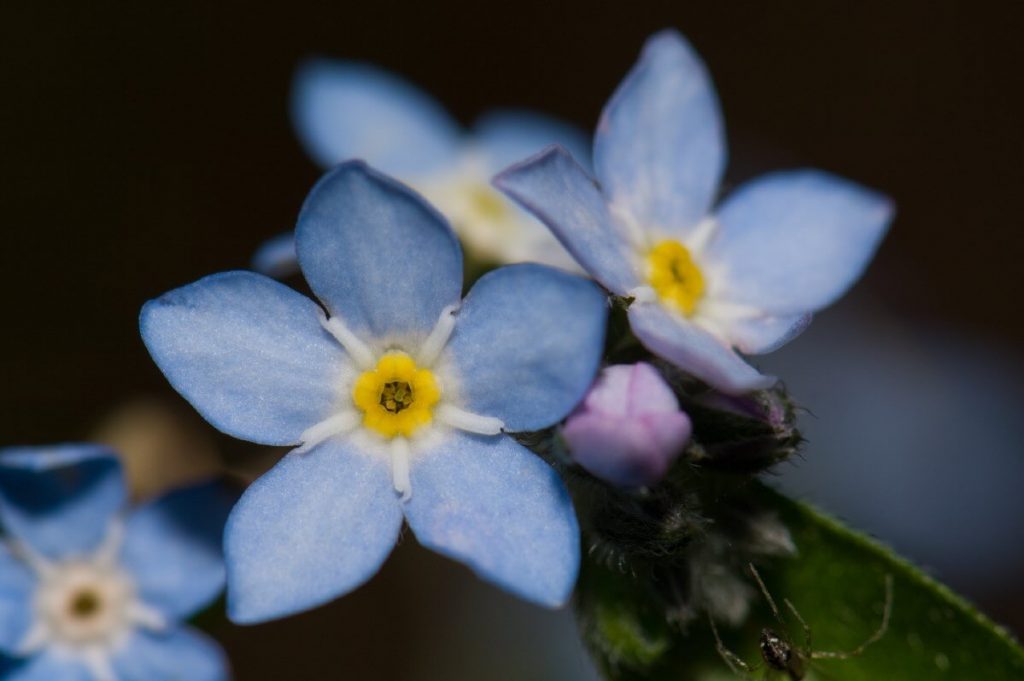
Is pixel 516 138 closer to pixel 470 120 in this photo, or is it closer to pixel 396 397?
pixel 470 120

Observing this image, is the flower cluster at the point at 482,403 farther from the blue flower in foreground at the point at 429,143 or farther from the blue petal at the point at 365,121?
the blue petal at the point at 365,121

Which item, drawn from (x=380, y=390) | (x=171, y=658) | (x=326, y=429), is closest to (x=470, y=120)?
(x=171, y=658)

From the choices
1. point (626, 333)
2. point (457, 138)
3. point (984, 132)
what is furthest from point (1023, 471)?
point (626, 333)

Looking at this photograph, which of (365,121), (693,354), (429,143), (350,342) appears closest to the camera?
(693,354)

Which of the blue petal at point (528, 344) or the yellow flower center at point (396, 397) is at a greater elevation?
the blue petal at point (528, 344)

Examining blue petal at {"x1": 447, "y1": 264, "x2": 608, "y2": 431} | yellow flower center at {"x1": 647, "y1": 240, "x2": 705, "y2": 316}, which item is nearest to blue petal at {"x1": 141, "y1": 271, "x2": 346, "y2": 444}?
blue petal at {"x1": 447, "y1": 264, "x2": 608, "y2": 431}

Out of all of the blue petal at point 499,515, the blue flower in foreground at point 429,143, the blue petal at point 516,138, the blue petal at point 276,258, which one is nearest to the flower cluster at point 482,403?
the blue petal at point 499,515

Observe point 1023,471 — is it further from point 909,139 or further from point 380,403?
point 380,403
